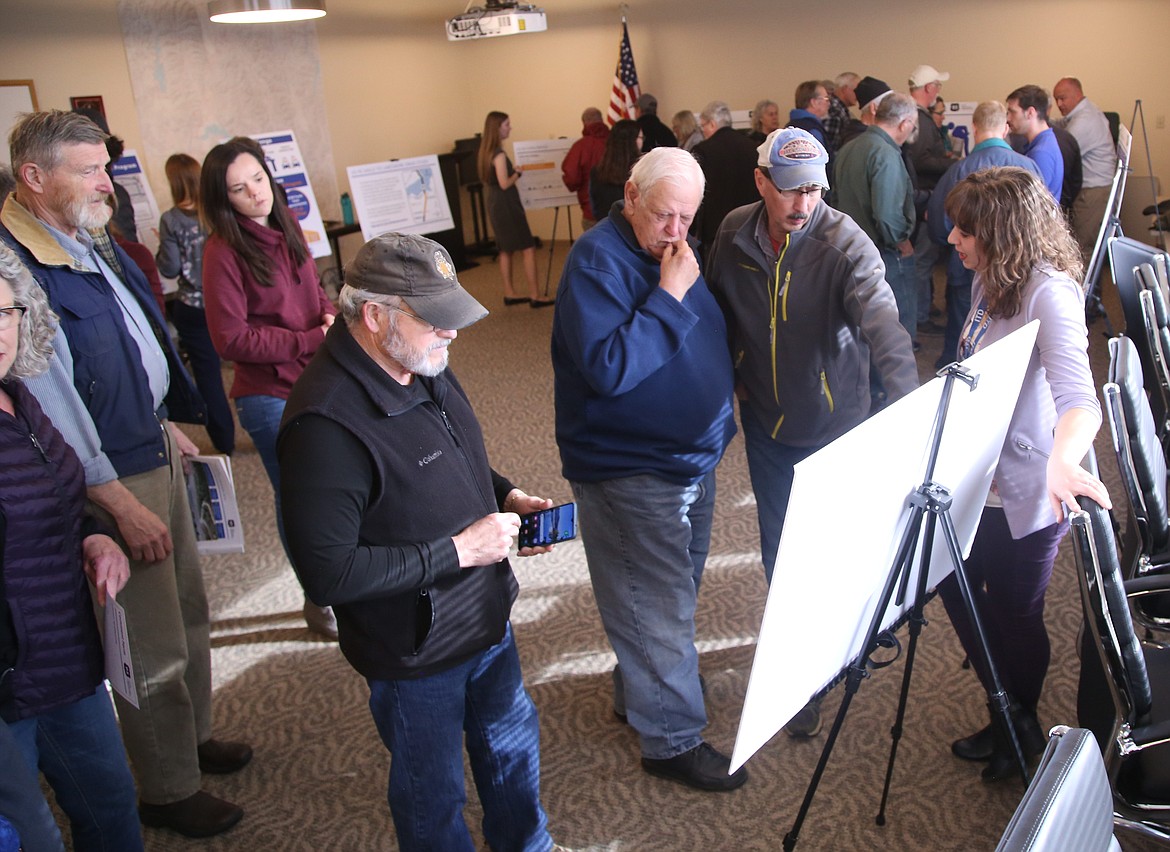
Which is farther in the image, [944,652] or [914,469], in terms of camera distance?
[944,652]

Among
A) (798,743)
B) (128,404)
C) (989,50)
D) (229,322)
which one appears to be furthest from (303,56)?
(798,743)

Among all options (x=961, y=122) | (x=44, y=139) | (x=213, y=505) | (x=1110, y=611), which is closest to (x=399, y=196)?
(x=961, y=122)

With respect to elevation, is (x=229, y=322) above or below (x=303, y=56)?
below

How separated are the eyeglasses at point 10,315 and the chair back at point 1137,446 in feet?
6.90

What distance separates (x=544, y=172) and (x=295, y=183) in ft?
7.57

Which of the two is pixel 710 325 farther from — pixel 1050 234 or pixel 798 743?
pixel 798 743

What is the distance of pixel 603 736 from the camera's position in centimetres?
269

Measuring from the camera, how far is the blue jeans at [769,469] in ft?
8.20

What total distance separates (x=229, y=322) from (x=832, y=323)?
1.66m

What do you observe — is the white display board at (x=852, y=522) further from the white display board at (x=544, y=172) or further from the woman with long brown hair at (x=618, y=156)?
the white display board at (x=544, y=172)

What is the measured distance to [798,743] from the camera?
2.58 m

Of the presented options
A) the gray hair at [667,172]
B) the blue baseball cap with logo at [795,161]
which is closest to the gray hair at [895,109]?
the blue baseball cap with logo at [795,161]

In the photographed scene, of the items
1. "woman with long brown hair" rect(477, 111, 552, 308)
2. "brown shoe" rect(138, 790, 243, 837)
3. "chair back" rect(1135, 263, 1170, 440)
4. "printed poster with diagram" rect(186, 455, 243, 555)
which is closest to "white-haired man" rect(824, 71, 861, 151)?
"woman with long brown hair" rect(477, 111, 552, 308)

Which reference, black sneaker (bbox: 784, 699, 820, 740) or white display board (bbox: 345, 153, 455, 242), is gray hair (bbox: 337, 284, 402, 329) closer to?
black sneaker (bbox: 784, 699, 820, 740)
